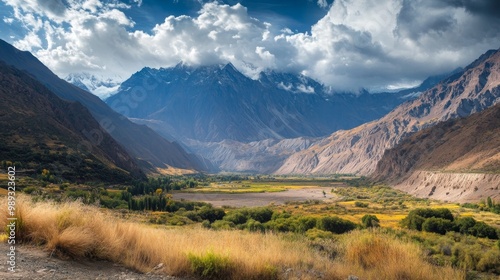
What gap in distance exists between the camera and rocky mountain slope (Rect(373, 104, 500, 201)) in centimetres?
9272

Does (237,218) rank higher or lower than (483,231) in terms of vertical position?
lower

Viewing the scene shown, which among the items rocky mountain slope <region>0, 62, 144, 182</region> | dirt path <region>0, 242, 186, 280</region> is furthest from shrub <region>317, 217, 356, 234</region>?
rocky mountain slope <region>0, 62, 144, 182</region>

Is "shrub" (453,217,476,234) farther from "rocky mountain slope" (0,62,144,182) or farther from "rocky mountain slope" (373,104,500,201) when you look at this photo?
"rocky mountain slope" (0,62,144,182)

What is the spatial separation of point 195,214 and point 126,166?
370 feet

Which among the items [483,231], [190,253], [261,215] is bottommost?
[261,215]

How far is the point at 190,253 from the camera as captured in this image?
8664mm

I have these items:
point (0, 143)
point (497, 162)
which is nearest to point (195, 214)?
point (0, 143)

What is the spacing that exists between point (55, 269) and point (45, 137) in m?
117

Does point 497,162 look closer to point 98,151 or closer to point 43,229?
point 43,229

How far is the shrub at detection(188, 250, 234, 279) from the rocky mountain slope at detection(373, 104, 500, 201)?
92.7 meters

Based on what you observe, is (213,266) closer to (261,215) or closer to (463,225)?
(261,215)

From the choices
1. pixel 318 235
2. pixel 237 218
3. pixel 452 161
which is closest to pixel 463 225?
pixel 318 235

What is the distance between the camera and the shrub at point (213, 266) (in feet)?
27.1

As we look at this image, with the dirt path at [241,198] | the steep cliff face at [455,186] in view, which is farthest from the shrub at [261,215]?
the steep cliff face at [455,186]
